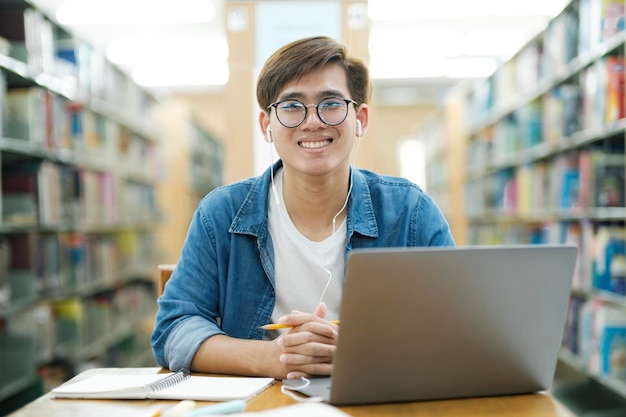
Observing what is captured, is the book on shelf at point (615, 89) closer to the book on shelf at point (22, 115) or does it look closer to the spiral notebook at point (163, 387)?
the spiral notebook at point (163, 387)

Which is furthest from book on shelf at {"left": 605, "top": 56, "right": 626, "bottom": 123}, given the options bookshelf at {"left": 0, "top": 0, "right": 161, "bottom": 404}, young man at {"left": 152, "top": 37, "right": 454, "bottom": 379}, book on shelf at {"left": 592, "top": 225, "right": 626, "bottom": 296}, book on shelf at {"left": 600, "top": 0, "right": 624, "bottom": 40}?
bookshelf at {"left": 0, "top": 0, "right": 161, "bottom": 404}

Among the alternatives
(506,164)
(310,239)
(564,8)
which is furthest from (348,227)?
(506,164)

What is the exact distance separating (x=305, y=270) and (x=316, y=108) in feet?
1.13

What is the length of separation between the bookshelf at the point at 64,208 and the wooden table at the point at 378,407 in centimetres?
211

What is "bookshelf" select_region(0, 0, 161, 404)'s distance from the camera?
3.09m

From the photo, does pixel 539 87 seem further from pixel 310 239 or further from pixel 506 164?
pixel 310 239

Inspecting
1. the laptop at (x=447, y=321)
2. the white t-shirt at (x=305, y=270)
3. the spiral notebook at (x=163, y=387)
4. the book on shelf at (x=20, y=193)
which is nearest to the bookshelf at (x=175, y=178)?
the book on shelf at (x=20, y=193)

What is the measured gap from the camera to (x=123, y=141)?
506 cm

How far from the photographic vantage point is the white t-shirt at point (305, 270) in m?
1.44

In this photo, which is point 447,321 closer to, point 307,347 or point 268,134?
point 307,347

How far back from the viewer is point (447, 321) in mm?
903

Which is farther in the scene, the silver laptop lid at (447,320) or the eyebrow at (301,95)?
the eyebrow at (301,95)

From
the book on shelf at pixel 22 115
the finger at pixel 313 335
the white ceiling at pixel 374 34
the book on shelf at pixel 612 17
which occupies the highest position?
the white ceiling at pixel 374 34

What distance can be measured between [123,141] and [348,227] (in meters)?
3.95
